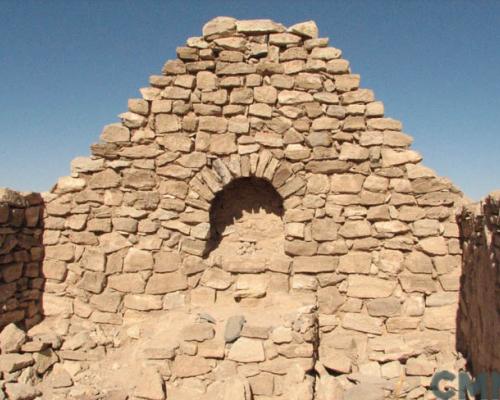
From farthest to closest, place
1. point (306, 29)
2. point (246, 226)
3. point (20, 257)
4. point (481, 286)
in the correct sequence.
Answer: point (246, 226)
point (306, 29)
point (20, 257)
point (481, 286)

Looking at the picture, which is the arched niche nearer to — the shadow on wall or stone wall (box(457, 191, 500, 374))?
the shadow on wall

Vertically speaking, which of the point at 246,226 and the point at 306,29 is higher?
the point at 306,29

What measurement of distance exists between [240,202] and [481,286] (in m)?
3.32

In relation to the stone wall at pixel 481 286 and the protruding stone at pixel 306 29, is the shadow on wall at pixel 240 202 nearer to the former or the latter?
the protruding stone at pixel 306 29

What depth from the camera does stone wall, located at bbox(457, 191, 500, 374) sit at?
12.9ft

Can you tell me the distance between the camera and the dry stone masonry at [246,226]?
595 cm

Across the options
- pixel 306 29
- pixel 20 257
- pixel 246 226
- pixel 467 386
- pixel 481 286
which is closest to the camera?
pixel 481 286

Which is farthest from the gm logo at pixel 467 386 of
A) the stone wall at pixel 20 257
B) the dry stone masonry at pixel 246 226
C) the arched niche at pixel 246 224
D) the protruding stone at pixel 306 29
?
the stone wall at pixel 20 257

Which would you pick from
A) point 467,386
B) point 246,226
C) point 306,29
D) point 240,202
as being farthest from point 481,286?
point 306,29

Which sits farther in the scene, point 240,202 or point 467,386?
point 240,202

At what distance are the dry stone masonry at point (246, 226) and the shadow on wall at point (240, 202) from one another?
85mm

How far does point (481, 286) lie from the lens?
15.0 feet

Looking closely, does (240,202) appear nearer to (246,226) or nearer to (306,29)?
(246,226)

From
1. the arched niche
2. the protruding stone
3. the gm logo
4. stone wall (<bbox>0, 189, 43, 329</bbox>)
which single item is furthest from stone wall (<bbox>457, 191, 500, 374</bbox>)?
stone wall (<bbox>0, 189, 43, 329</bbox>)
